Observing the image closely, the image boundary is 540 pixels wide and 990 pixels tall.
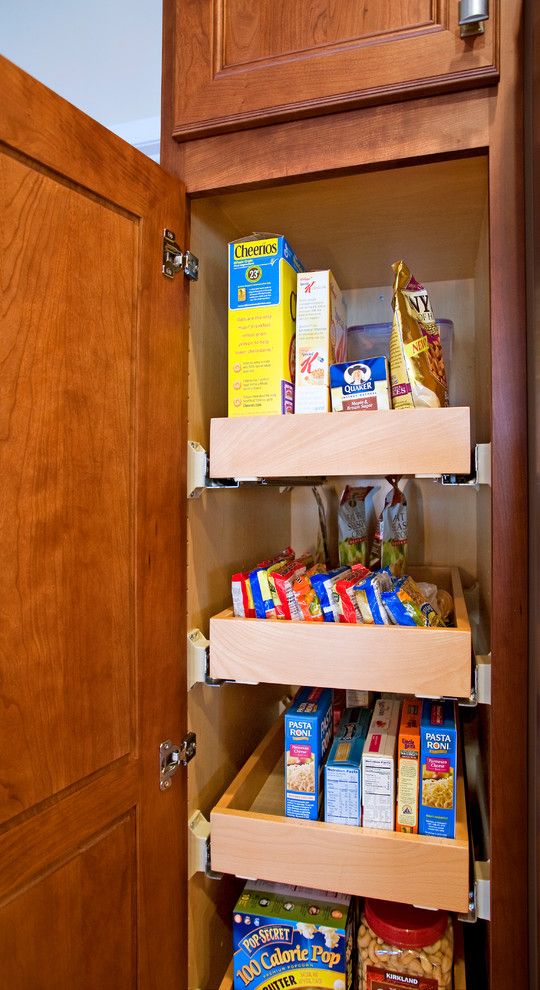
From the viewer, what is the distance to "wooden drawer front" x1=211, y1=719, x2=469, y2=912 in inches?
34.9

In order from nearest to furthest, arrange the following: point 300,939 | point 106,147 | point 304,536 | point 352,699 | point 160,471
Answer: point 106,147, point 160,471, point 300,939, point 352,699, point 304,536

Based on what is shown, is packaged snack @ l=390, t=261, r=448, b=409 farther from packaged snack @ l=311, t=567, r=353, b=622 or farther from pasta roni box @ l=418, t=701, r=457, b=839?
pasta roni box @ l=418, t=701, r=457, b=839

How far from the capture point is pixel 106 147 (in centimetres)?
78

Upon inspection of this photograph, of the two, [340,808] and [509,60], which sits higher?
[509,60]

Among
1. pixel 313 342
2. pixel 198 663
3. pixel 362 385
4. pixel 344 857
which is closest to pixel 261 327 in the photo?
pixel 313 342

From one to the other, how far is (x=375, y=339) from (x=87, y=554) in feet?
2.81

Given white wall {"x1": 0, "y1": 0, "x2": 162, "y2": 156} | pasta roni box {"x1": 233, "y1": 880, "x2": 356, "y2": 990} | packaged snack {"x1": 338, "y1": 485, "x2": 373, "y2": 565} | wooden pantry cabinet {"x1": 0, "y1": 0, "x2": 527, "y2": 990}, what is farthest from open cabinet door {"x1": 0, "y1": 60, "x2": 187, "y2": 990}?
white wall {"x1": 0, "y1": 0, "x2": 162, "y2": 156}

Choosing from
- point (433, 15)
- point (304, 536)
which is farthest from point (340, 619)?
point (433, 15)

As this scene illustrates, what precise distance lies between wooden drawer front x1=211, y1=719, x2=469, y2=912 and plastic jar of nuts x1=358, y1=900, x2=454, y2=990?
6.2 inches

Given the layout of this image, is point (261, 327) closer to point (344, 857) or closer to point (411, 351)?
point (411, 351)

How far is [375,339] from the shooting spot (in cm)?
135

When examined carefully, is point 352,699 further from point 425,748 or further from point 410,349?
point 410,349

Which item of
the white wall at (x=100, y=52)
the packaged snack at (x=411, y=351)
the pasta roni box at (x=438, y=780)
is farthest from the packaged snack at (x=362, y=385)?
the white wall at (x=100, y=52)

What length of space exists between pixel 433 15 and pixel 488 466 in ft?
2.01
